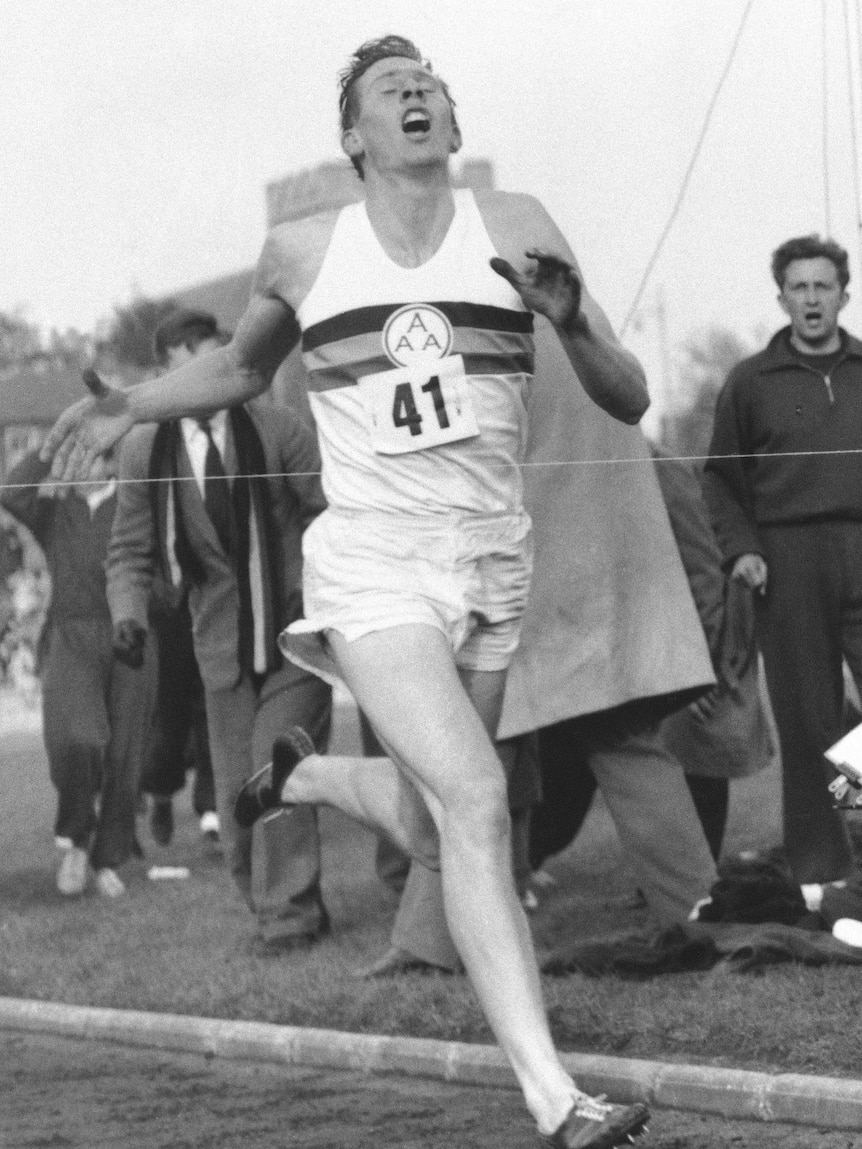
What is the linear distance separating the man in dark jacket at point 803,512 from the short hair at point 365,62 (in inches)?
86.2

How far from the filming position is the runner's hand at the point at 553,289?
505 cm

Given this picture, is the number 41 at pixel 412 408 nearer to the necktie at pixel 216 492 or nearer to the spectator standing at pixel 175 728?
the necktie at pixel 216 492

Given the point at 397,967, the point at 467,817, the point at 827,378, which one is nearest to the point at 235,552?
the point at 397,967

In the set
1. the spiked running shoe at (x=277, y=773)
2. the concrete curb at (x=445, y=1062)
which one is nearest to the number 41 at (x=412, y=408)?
the spiked running shoe at (x=277, y=773)

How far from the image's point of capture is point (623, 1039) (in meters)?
5.67

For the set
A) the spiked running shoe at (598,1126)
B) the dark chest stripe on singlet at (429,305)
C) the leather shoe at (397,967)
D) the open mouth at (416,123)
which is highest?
the open mouth at (416,123)

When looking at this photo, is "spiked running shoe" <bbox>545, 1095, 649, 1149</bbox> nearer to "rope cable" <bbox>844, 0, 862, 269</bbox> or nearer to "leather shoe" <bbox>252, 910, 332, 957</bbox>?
"leather shoe" <bbox>252, 910, 332, 957</bbox>

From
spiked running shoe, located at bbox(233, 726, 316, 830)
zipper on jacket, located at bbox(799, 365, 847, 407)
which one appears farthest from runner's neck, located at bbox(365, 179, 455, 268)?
zipper on jacket, located at bbox(799, 365, 847, 407)

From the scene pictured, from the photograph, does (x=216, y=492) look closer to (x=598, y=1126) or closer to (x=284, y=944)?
(x=284, y=944)

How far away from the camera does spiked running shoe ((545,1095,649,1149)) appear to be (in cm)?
450

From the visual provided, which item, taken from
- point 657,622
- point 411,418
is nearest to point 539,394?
point 657,622

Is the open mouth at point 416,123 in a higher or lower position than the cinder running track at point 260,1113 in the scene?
higher

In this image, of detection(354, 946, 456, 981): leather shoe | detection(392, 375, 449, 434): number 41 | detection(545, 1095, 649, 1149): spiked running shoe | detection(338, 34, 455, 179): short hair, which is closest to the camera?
detection(545, 1095, 649, 1149): spiked running shoe

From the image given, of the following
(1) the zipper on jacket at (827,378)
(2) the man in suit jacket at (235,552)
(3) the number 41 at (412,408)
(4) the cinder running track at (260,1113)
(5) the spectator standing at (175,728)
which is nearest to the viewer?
(4) the cinder running track at (260,1113)
